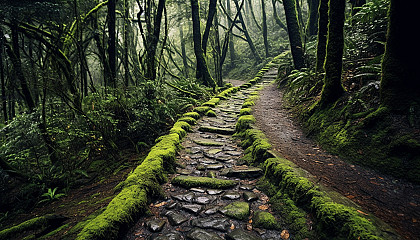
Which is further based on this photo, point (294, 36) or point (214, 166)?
point (294, 36)

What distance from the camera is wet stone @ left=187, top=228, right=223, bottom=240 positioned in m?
2.18

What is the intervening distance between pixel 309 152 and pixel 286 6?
9.02 meters

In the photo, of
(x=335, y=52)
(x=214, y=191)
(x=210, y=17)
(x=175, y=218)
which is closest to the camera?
(x=175, y=218)

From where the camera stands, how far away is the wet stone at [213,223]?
2344 mm

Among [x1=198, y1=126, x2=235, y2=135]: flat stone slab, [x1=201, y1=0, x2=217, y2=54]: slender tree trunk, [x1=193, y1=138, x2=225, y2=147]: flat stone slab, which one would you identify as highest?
[x1=201, y1=0, x2=217, y2=54]: slender tree trunk

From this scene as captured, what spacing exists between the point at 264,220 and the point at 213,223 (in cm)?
58

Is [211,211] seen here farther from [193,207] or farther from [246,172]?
[246,172]

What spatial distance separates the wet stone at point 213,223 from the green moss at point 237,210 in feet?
0.37

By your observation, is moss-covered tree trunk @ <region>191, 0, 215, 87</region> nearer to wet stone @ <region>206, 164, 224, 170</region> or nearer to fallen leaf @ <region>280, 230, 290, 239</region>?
wet stone @ <region>206, 164, 224, 170</region>

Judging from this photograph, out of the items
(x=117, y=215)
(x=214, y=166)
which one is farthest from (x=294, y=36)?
(x=117, y=215)

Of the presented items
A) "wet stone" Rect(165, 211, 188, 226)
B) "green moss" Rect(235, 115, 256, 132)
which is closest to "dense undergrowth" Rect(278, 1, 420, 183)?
"green moss" Rect(235, 115, 256, 132)

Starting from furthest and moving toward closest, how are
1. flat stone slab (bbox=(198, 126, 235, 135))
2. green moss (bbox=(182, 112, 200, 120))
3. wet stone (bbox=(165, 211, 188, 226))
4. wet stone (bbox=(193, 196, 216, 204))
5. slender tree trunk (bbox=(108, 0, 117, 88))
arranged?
green moss (bbox=(182, 112, 200, 120)) < flat stone slab (bbox=(198, 126, 235, 135)) < slender tree trunk (bbox=(108, 0, 117, 88)) < wet stone (bbox=(193, 196, 216, 204)) < wet stone (bbox=(165, 211, 188, 226))

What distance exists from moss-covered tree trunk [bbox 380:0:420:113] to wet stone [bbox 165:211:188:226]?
361 cm

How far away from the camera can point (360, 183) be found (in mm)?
2889
